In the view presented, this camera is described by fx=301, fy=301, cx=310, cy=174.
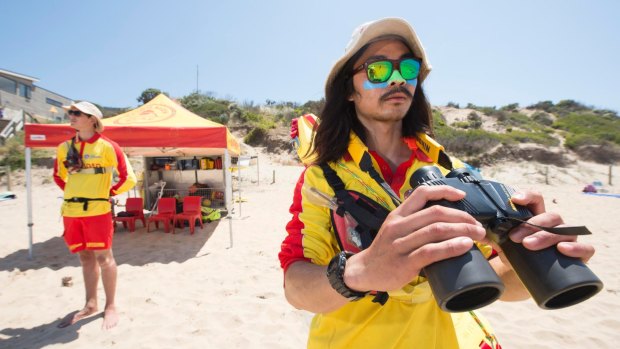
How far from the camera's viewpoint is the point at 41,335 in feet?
10.6

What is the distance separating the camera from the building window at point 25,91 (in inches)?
1380

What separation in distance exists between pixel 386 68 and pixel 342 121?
0.29 meters

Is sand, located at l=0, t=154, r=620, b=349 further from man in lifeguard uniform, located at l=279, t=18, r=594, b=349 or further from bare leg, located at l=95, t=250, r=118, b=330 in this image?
man in lifeguard uniform, located at l=279, t=18, r=594, b=349

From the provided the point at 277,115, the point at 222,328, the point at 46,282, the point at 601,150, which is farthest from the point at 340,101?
the point at 277,115

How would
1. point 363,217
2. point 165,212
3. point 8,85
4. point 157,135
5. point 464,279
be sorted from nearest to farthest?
point 464,279 < point 363,217 < point 157,135 < point 165,212 < point 8,85

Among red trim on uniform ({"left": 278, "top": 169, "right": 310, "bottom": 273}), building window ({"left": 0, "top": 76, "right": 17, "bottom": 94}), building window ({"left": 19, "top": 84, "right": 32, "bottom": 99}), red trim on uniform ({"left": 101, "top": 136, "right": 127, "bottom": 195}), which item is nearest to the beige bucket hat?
red trim on uniform ({"left": 278, "top": 169, "right": 310, "bottom": 273})

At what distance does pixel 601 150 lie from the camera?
903 inches

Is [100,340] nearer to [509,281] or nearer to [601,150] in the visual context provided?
[509,281]

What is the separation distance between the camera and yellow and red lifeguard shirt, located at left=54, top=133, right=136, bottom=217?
3238 mm

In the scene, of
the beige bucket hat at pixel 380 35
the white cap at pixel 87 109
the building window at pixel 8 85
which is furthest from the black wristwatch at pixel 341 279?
the building window at pixel 8 85

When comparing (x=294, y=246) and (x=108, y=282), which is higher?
(x=294, y=246)

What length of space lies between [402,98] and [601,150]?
30.8 m

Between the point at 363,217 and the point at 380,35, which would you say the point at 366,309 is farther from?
the point at 380,35

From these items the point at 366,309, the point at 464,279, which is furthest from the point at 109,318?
the point at 464,279
